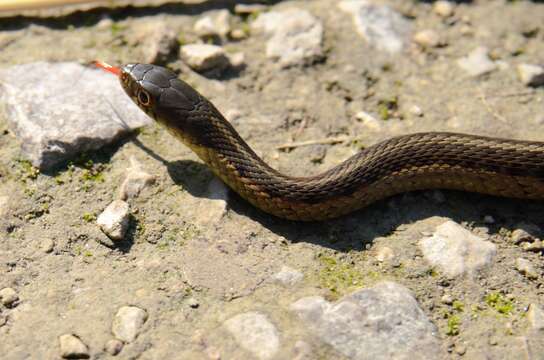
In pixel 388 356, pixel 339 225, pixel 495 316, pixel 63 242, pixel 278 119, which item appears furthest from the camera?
pixel 278 119

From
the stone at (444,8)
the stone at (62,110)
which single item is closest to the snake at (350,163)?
the stone at (62,110)

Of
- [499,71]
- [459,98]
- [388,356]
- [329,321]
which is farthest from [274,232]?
[499,71]

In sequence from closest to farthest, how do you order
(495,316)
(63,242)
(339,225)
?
(495,316)
(63,242)
(339,225)

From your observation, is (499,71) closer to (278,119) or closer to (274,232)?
(278,119)

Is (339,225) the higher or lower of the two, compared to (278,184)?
lower

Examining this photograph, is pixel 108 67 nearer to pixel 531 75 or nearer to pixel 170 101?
pixel 170 101

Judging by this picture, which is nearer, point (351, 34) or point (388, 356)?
point (388, 356)

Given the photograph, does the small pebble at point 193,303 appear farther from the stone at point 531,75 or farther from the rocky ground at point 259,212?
the stone at point 531,75
